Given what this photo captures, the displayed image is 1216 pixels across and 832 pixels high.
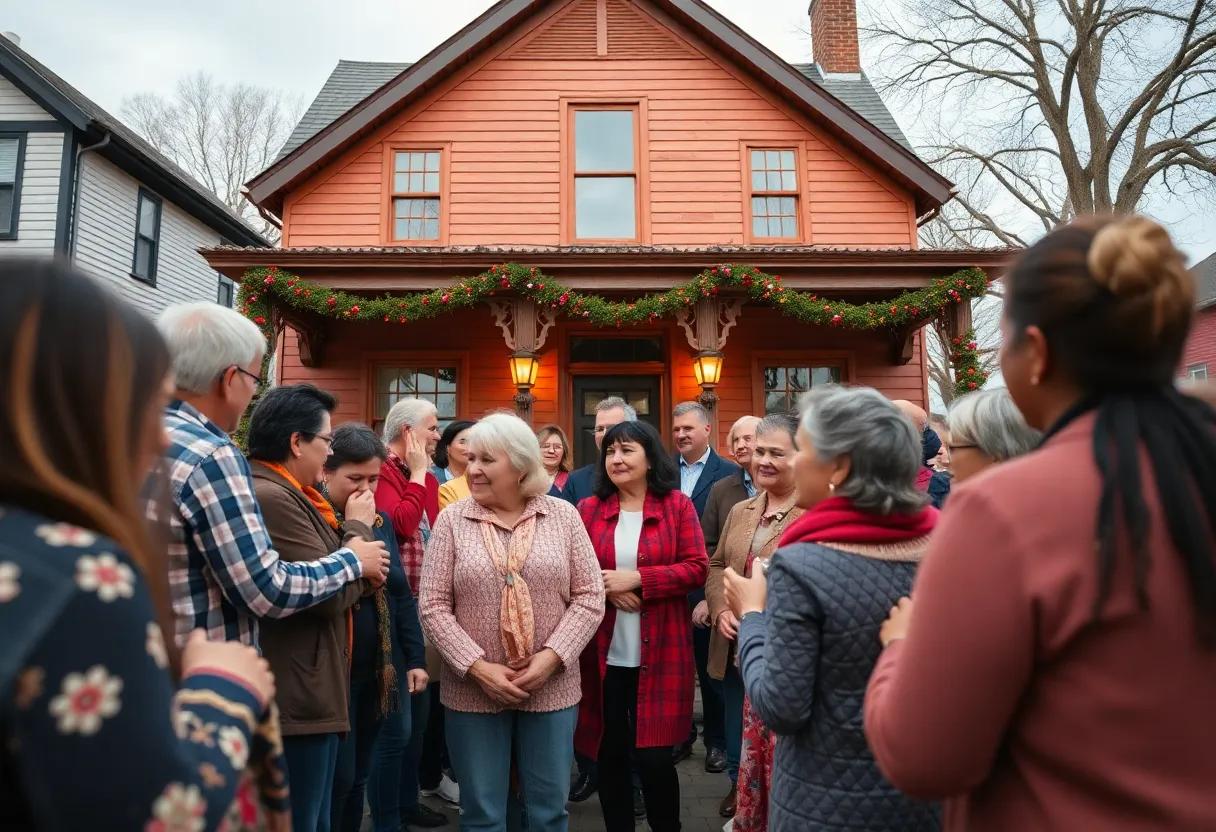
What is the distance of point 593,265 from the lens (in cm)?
956

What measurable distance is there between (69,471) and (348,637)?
90.9 inches

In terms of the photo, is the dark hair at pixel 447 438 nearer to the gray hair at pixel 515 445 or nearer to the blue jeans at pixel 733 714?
the gray hair at pixel 515 445

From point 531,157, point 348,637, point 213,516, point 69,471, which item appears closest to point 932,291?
point 531,157

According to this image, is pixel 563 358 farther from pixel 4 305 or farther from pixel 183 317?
pixel 4 305

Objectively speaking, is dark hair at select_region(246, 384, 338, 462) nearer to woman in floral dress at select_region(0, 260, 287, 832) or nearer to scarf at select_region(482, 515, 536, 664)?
scarf at select_region(482, 515, 536, 664)

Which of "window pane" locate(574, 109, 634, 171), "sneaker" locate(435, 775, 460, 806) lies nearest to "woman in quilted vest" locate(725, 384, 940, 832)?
"sneaker" locate(435, 775, 460, 806)

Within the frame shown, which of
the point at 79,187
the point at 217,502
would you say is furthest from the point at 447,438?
the point at 79,187

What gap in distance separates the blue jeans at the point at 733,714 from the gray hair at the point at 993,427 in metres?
2.34

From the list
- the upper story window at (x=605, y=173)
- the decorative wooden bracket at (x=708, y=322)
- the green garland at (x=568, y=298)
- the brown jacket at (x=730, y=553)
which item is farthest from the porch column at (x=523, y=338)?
the brown jacket at (x=730, y=553)

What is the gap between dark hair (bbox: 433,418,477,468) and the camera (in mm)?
5039

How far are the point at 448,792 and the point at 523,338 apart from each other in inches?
226

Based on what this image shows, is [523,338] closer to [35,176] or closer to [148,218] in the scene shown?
[35,176]

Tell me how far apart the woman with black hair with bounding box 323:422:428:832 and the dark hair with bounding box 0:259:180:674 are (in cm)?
226

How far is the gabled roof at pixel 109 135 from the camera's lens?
14320mm
